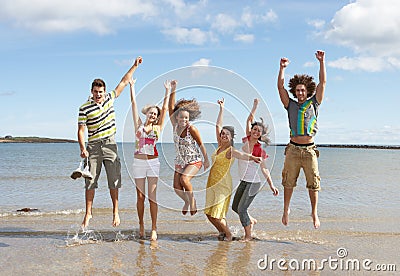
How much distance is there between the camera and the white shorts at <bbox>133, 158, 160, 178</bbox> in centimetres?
645

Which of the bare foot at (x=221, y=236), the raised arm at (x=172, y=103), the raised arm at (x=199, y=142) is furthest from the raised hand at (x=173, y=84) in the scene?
the bare foot at (x=221, y=236)

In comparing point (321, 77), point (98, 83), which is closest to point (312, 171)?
point (321, 77)

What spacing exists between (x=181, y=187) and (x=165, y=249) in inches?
39.4

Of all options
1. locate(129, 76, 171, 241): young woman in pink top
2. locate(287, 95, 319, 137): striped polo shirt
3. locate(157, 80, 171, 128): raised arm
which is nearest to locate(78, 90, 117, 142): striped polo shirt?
locate(129, 76, 171, 241): young woman in pink top

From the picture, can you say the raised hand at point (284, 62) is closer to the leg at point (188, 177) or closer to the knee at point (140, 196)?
the leg at point (188, 177)

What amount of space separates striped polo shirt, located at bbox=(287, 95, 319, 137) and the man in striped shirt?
2559mm

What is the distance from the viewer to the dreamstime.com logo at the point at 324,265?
544cm

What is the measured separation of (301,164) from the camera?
6672 mm

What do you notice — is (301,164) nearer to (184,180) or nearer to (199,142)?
(199,142)

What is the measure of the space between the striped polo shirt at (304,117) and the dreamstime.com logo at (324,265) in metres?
1.82

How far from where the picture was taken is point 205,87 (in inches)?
257

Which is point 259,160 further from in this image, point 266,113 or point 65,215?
point 65,215

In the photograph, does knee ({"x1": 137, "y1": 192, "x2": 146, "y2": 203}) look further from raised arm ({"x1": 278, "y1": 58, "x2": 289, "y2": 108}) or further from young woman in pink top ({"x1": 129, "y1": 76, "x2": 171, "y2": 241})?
raised arm ({"x1": 278, "y1": 58, "x2": 289, "y2": 108})

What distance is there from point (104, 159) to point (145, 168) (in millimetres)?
689
